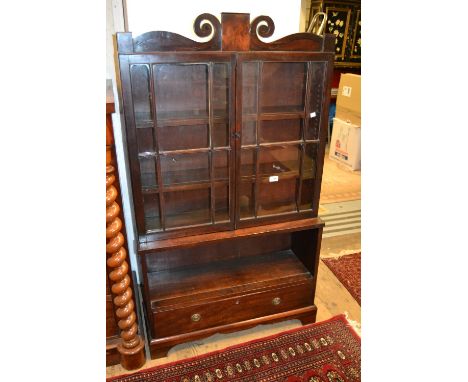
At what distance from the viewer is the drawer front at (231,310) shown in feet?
5.21

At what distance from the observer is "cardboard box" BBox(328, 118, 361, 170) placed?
12.7 feet

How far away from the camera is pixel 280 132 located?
1541mm

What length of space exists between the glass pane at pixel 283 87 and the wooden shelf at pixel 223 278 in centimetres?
80

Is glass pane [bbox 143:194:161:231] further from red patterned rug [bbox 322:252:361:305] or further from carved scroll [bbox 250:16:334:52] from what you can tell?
red patterned rug [bbox 322:252:361:305]

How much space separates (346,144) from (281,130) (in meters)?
2.69

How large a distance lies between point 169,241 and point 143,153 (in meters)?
0.39

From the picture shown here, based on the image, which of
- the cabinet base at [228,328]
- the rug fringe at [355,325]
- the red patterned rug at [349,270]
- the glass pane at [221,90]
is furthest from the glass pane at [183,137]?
the red patterned rug at [349,270]

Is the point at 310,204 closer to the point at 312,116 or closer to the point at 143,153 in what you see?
the point at 312,116

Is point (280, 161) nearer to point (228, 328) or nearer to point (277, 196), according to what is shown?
point (277, 196)

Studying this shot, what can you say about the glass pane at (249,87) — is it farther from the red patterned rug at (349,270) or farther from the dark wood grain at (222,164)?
the red patterned rug at (349,270)
